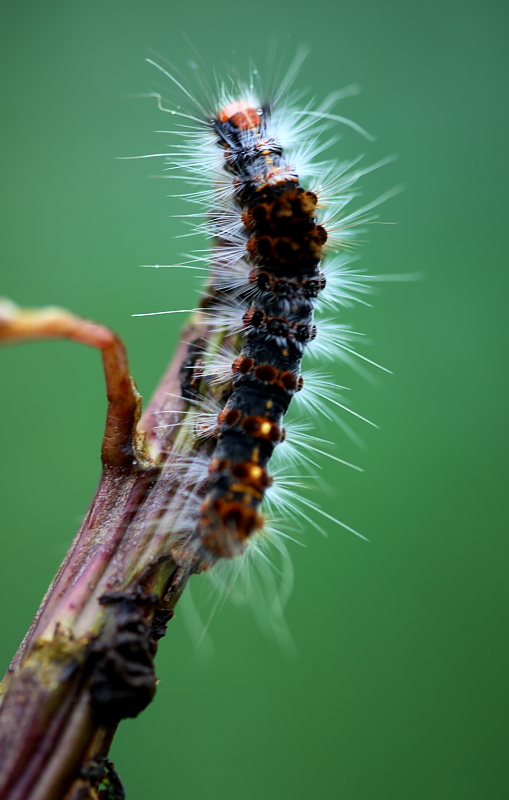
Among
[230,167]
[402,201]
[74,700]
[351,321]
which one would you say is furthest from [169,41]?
[74,700]

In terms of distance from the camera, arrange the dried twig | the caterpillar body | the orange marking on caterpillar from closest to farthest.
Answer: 1. the dried twig
2. the caterpillar body
3. the orange marking on caterpillar

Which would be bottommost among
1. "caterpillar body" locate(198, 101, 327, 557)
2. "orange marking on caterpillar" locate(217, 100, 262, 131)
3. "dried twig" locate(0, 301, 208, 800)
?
"dried twig" locate(0, 301, 208, 800)

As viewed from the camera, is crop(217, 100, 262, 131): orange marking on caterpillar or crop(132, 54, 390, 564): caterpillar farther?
crop(217, 100, 262, 131): orange marking on caterpillar

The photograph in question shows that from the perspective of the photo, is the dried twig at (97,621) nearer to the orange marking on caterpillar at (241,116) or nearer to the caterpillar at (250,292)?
the caterpillar at (250,292)

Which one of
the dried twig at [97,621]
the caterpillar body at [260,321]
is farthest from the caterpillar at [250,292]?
the dried twig at [97,621]

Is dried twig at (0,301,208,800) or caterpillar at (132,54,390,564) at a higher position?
caterpillar at (132,54,390,564)

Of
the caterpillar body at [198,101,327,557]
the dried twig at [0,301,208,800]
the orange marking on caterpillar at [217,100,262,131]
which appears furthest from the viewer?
the orange marking on caterpillar at [217,100,262,131]

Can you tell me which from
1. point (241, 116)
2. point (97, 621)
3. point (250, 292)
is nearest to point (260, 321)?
point (250, 292)

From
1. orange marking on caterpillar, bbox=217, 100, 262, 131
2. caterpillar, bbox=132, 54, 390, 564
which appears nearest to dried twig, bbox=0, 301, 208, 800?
caterpillar, bbox=132, 54, 390, 564

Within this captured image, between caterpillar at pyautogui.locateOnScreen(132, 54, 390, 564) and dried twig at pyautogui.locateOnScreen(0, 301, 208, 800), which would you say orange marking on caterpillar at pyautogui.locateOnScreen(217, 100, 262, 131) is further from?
dried twig at pyautogui.locateOnScreen(0, 301, 208, 800)
